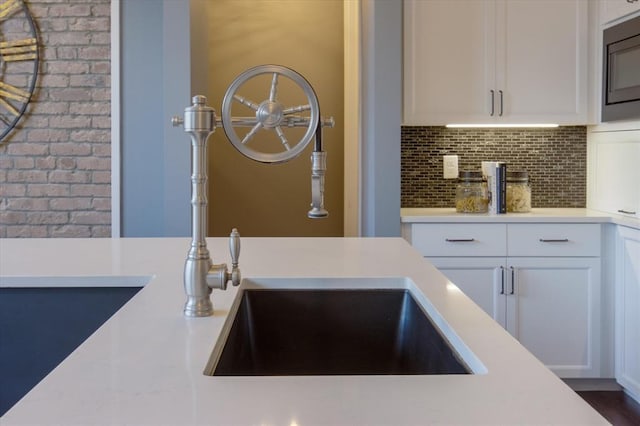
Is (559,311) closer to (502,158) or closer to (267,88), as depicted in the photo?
(502,158)

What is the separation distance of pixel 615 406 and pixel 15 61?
133 inches

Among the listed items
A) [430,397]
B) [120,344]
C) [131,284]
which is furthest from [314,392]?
[131,284]

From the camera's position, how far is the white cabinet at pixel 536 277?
128 inches

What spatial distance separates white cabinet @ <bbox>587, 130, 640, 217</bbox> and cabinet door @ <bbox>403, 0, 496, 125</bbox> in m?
0.65

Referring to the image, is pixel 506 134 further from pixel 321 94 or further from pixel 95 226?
pixel 95 226

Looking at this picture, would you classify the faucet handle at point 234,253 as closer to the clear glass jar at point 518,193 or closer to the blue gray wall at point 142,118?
the blue gray wall at point 142,118

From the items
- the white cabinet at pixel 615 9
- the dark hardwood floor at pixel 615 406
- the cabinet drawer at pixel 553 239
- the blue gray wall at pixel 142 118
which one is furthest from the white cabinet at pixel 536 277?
the blue gray wall at pixel 142 118

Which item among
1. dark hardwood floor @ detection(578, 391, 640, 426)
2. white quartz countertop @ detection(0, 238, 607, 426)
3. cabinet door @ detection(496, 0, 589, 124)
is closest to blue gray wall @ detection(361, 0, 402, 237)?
cabinet door @ detection(496, 0, 589, 124)

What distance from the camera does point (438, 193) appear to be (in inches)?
148

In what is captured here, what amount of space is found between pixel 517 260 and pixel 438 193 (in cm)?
66

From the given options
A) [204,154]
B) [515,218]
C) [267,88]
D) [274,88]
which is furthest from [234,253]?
[267,88]

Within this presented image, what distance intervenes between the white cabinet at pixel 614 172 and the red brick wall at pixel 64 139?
2559 mm

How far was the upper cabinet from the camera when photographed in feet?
11.1

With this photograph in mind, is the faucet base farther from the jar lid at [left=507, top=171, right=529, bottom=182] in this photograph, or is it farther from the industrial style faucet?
the jar lid at [left=507, top=171, right=529, bottom=182]
